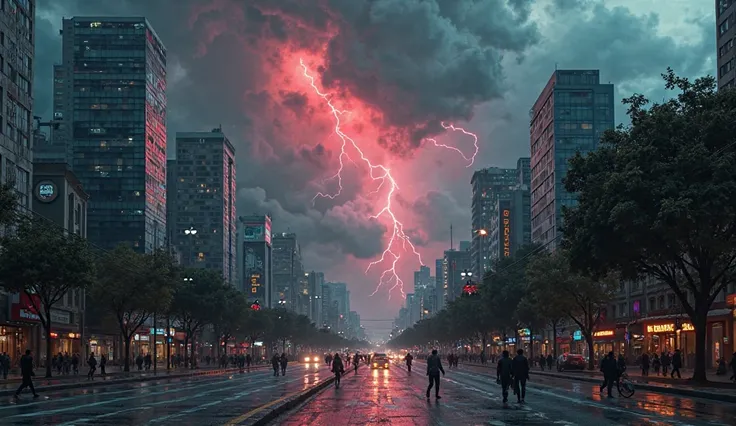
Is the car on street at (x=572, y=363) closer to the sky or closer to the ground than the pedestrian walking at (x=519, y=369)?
closer to the ground

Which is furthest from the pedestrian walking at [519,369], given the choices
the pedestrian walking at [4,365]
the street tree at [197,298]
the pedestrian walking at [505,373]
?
the street tree at [197,298]

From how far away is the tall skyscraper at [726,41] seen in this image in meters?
88.6

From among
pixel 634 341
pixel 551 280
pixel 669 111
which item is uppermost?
pixel 669 111

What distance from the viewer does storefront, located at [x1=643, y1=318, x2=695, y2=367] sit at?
3233 inches

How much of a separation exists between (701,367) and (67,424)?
122 ft

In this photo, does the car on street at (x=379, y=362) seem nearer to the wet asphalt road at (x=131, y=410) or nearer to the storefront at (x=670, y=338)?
the storefront at (x=670, y=338)

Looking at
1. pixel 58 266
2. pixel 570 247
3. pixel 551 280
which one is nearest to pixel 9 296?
pixel 58 266

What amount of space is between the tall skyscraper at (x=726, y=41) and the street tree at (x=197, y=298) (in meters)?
63.8

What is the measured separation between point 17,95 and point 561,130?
10142cm

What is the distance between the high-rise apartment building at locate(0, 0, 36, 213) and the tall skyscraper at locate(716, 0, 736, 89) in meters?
67.0

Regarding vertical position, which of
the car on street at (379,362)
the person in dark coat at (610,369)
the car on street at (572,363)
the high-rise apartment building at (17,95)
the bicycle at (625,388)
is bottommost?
the car on street at (379,362)

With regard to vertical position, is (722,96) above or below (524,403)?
above

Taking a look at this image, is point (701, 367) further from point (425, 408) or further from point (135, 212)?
point (135, 212)

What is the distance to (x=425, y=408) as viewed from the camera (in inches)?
1256
